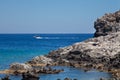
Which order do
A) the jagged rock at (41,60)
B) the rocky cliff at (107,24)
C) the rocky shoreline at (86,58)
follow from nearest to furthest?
the rocky shoreline at (86,58)
the jagged rock at (41,60)
the rocky cliff at (107,24)

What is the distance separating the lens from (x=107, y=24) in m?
121

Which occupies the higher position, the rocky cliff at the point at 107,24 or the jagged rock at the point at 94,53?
the rocky cliff at the point at 107,24

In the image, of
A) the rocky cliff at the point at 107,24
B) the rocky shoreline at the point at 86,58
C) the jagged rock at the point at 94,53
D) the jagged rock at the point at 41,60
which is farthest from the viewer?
the rocky cliff at the point at 107,24

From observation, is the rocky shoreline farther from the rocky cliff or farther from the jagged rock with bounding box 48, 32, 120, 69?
the rocky cliff

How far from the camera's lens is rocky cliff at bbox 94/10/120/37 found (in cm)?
11756

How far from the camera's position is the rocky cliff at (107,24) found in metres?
118

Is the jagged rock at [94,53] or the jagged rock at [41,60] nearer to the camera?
the jagged rock at [94,53]

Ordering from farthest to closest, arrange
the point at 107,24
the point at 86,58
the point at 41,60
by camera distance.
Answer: the point at 107,24, the point at 41,60, the point at 86,58

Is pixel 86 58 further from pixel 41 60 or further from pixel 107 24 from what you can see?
pixel 107 24

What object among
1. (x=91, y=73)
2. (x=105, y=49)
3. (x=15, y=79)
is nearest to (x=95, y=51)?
(x=105, y=49)

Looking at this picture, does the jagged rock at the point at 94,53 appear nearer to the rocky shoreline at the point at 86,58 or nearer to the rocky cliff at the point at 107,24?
the rocky shoreline at the point at 86,58

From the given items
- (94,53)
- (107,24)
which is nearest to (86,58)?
(94,53)

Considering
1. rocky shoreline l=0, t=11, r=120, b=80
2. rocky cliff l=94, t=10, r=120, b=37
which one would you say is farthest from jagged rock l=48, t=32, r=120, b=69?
rocky cliff l=94, t=10, r=120, b=37

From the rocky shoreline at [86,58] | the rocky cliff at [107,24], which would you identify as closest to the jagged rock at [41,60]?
the rocky shoreline at [86,58]
